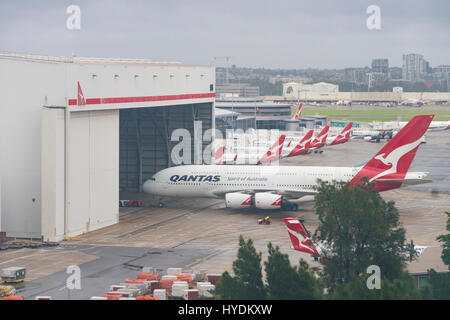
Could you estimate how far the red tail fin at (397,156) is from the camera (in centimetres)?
6669

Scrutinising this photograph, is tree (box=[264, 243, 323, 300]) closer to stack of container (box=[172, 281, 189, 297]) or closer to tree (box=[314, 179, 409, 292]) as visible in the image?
tree (box=[314, 179, 409, 292])

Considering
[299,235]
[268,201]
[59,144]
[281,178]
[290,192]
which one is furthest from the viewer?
[281,178]

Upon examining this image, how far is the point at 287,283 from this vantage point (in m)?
→ 30.3

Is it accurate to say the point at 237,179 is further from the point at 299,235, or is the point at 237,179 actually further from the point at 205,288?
the point at 205,288

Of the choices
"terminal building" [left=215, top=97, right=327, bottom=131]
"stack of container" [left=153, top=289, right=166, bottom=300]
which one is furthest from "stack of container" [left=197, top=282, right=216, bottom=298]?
"terminal building" [left=215, top=97, right=327, bottom=131]

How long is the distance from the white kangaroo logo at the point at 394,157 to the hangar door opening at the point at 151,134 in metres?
24.5

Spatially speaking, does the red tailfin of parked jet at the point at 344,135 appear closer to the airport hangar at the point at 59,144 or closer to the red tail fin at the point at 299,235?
the airport hangar at the point at 59,144

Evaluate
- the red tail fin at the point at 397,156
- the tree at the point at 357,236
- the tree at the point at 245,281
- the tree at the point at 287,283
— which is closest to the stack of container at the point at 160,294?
the tree at the point at 357,236

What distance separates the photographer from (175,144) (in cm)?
8731

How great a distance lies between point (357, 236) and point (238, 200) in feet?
118

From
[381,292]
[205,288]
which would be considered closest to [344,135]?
[205,288]

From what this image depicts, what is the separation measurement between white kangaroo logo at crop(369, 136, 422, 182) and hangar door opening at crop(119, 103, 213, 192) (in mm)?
24521
